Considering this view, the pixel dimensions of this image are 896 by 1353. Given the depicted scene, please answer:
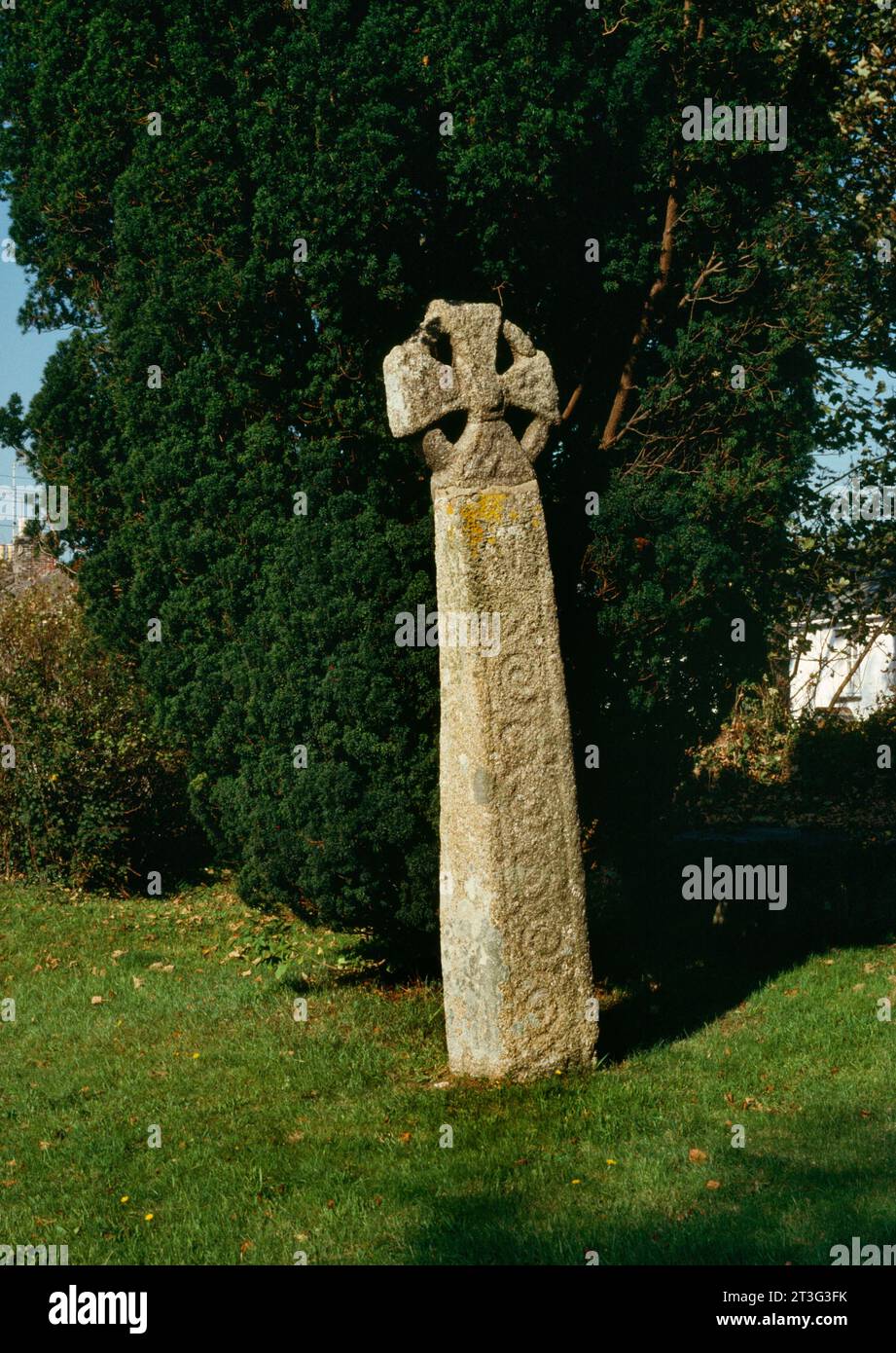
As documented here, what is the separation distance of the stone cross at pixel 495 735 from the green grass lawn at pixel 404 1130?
42 cm

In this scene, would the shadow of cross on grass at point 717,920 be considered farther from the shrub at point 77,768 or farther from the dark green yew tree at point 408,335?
the shrub at point 77,768

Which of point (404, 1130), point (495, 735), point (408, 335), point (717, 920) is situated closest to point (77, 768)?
point (717, 920)

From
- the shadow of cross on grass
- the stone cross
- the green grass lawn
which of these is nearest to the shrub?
the green grass lawn

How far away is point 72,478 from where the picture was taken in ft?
35.5

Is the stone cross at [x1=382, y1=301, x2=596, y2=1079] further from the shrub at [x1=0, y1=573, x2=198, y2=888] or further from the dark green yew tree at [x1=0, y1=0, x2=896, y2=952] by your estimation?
the shrub at [x1=0, y1=573, x2=198, y2=888]

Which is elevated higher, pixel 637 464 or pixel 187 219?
pixel 187 219

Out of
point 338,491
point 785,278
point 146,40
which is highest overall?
point 146,40

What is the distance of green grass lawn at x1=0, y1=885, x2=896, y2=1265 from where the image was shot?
5.61 meters

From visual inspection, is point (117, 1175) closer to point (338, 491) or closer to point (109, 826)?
point (338, 491)

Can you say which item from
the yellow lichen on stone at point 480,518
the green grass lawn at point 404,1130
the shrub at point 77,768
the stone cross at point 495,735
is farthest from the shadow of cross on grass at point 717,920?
the shrub at point 77,768

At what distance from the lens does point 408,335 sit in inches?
326

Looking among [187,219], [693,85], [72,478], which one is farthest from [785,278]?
[72,478]

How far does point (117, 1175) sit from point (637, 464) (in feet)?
16.9
